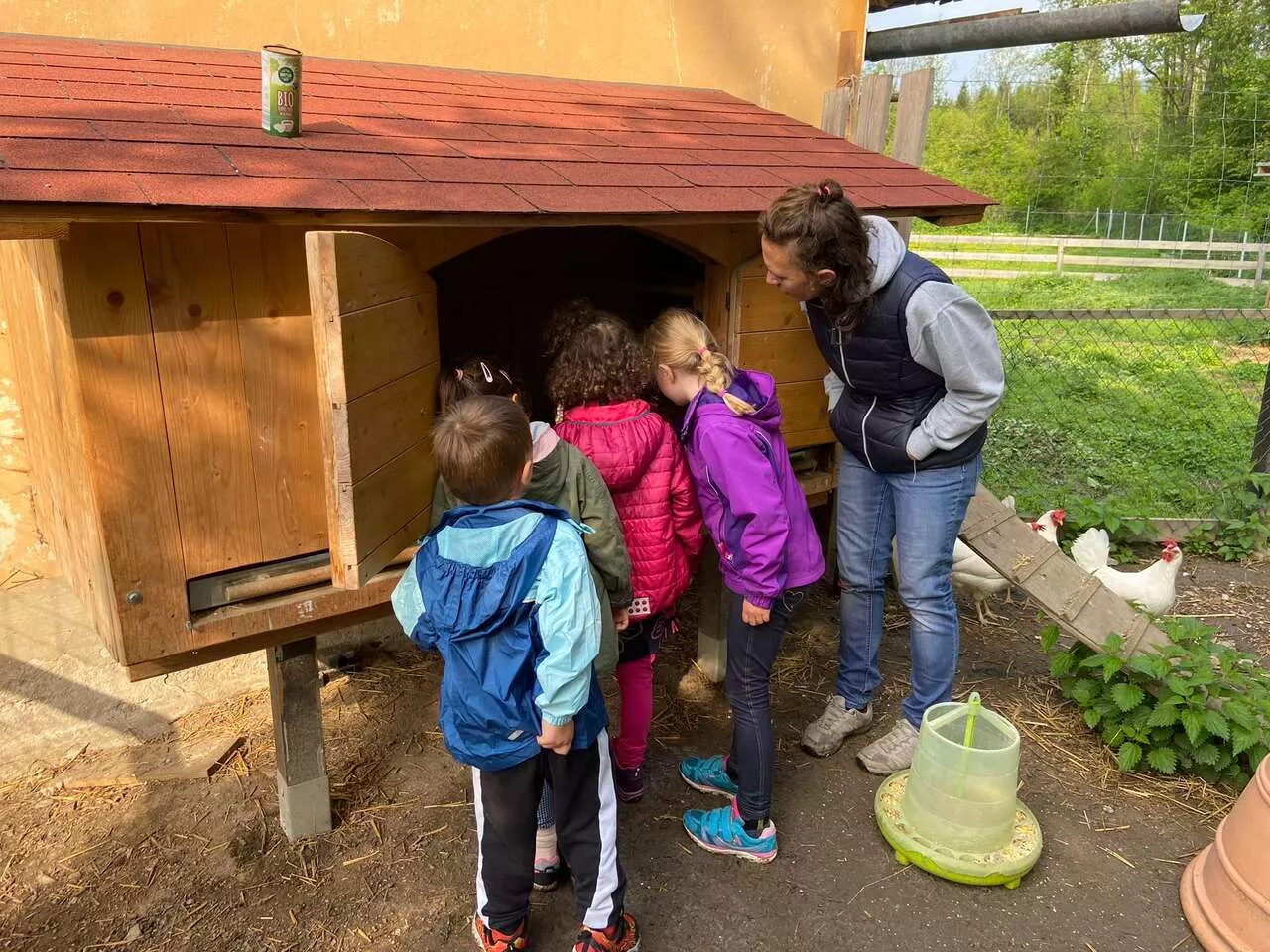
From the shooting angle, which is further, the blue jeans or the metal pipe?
the metal pipe

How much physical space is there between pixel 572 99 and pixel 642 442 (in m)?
1.60

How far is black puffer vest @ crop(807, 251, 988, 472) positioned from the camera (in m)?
2.69

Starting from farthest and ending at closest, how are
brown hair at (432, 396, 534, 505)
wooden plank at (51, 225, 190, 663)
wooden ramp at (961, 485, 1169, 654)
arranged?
wooden ramp at (961, 485, 1169, 654), wooden plank at (51, 225, 190, 663), brown hair at (432, 396, 534, 505)

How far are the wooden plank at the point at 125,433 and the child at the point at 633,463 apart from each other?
102 cm

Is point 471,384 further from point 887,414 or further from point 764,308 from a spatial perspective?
point 887,414

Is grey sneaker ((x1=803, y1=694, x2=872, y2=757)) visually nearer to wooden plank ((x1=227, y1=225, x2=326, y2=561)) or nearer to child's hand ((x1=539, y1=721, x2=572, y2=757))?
child's hand ((x1=539, y1=721, x2=572, y2=757))

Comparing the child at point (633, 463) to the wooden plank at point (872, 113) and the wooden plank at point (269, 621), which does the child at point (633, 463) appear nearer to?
the wooden plank at point (269, 621)

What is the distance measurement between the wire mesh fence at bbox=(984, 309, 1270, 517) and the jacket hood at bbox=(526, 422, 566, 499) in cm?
354

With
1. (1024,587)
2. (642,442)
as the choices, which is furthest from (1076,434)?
(642,442)

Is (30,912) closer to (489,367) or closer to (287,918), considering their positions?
(287,918)

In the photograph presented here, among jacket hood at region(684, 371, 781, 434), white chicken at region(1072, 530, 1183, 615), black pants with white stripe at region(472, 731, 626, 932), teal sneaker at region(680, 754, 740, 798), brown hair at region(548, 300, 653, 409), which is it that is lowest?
teal sneaker at region(680, 754, 740, 798)

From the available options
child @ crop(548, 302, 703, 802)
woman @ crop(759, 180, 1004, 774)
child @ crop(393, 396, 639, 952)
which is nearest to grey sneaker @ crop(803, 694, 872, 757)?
woman @ crop(759, 180, 1004, 774)

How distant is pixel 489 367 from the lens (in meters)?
2.63

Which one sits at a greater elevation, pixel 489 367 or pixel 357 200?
pixel 357 200
